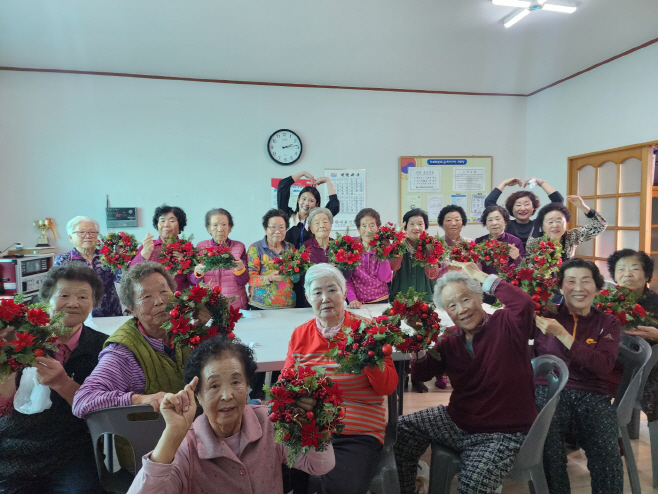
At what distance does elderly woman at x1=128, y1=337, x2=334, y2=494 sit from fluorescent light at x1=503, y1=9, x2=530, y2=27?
163 inches

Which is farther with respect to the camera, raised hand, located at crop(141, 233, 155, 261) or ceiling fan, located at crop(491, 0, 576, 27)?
ceiling fan, located at crop(491, 0, 576, 27)

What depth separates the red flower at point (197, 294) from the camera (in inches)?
73.7

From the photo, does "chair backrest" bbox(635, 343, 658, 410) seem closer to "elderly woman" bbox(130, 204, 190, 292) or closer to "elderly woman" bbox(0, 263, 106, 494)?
"elderly woman" bbox(0, 263, 106, 494)

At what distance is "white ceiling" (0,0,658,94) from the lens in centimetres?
383

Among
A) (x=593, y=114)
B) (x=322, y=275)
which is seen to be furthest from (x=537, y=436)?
(x=593, y=114)

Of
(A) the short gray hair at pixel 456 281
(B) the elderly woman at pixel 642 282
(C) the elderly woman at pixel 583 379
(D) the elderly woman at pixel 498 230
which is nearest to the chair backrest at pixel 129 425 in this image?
(A) the short gray hair at pixel 456 281

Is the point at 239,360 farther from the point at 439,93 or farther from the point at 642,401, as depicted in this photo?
the point at 439,93

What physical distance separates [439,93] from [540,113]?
155 centimetres

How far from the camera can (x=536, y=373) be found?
2.13 metres

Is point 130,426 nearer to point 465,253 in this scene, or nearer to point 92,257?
point 92,257

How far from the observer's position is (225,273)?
3.42m

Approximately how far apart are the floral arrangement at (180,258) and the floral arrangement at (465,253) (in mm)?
2012

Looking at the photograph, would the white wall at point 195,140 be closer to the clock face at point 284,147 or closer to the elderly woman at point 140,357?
the clock face at point 284,147

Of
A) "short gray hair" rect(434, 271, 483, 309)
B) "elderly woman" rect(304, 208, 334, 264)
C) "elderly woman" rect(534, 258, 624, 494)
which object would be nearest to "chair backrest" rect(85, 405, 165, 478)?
"short gray hair" rect(434, 271, 483, 309)
